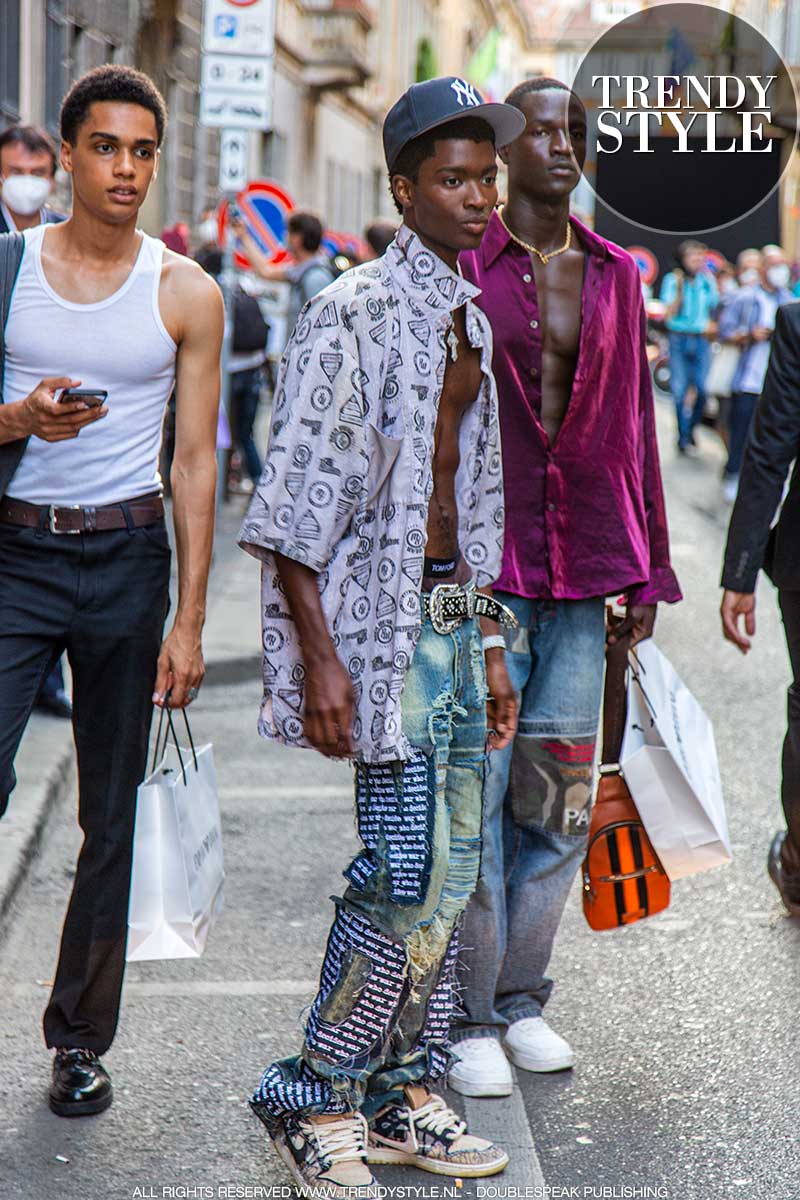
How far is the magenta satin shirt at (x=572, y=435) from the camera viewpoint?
383 cm

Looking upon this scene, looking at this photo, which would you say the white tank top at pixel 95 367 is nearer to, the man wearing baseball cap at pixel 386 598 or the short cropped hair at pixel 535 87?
the man wearing baseball cap at pixel 386 598

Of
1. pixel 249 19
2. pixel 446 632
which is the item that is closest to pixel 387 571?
pixel 446 632

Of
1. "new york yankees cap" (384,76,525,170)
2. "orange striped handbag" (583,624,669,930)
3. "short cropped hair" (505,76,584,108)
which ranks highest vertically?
"short cropped hair" (505,76,584,108)

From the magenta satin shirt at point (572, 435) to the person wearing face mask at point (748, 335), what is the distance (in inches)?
393

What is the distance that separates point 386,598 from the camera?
3.17 m

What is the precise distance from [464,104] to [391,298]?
373 millimetres

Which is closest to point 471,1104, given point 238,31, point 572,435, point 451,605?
point 451,605

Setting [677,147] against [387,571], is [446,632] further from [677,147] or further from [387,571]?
[677,147]

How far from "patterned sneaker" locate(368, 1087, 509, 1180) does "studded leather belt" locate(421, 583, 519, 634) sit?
0.98 m

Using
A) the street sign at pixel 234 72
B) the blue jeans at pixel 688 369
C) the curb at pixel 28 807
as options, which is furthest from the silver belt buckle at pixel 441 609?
the blue jeans at pixel 688 369

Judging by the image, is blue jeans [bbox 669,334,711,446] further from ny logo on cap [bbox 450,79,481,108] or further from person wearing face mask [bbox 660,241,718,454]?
ny logo on cap [bbox 450,79,481,108]

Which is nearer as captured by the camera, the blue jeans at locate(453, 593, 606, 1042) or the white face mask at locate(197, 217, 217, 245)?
the blue jeans at locate(453, 593, 606, 1042)

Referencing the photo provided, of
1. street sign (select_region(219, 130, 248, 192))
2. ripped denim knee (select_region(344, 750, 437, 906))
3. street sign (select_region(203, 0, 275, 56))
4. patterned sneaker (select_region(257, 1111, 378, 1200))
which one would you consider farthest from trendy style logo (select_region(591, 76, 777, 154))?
street sign (select_region(219, 130, 248, 192))

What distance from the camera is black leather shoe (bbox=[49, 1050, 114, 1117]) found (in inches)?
146
